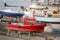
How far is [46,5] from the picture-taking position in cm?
1219

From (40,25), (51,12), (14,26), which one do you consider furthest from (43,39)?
(51,12)

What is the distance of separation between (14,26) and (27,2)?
150 inches

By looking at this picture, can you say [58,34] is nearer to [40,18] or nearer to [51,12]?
[40,18]

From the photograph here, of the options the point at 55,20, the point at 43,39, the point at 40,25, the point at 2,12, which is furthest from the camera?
the point at 2,12

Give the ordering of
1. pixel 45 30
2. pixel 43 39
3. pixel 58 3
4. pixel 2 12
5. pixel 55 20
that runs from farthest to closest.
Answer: pixel 58 3 → pixel 2 12 → pixel 55 20 → pixel 45 30 → pixel 43 39

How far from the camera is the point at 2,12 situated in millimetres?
10898

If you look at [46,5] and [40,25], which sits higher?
[46,5]

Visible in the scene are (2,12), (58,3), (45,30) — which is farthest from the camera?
(58,3)

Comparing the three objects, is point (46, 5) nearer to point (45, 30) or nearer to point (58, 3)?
point (58, 3)

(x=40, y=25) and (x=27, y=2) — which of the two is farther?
(x=27, y=2)

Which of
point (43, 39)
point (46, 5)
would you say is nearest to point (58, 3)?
point (46, 5)

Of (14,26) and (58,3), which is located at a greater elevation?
(58,3)

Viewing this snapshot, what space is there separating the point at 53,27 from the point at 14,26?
78.1 inches

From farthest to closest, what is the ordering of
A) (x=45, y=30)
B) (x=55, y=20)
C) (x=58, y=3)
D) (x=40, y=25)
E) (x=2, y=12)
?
1. (x=58, y=3)
2. (x=2, y=12)
3. (x=55, y=20)
4. (x=45, y=30)
5. (x=40, y=25)
